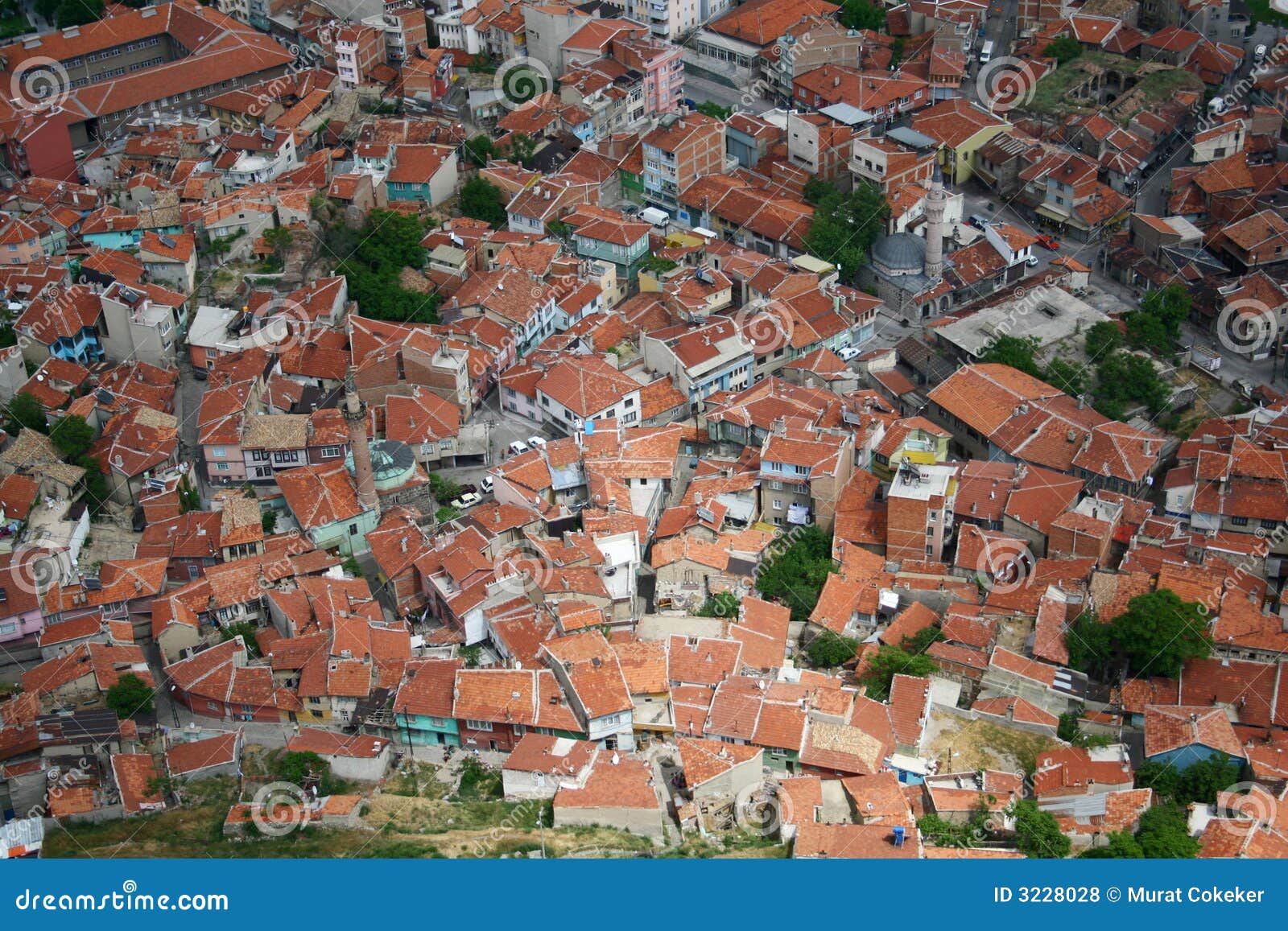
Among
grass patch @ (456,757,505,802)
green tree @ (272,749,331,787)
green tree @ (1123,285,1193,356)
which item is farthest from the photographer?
green tree @ (1123,285,1193,356)

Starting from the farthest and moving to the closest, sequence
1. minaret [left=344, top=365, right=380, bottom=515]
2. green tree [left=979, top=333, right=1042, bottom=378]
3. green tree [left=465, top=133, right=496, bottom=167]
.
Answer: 1. green tree [left=465, top=133, right=496, bottom=167]
2. green tree [left=979, top=333, right=1042, bottom=378]
3. minaret [left=344, top=365, right=380, bottom=515]

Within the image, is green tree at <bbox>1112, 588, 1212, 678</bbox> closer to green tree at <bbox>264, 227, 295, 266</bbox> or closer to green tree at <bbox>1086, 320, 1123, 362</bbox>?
green tree at <bbox>1086, 320, 1123, 362</bbox>

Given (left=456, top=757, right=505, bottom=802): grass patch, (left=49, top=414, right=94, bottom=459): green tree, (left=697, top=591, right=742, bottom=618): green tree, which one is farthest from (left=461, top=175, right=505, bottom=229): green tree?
(left=456, top=757, right=505, bottom=802): grass patch

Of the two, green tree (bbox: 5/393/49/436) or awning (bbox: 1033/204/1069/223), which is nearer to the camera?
green tree (bbox: 5/393/49/436)

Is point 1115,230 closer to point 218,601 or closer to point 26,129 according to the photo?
point 218,601

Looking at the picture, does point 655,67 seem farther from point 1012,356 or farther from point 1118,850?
point 1118,850

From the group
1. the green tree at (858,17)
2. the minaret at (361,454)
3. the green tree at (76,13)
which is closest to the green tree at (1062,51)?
the green tree at (858,17)

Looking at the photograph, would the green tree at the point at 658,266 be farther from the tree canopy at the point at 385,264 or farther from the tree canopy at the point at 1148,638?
the tree canopy at the point at 1148,638

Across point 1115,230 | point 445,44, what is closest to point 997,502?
point 1115,230
